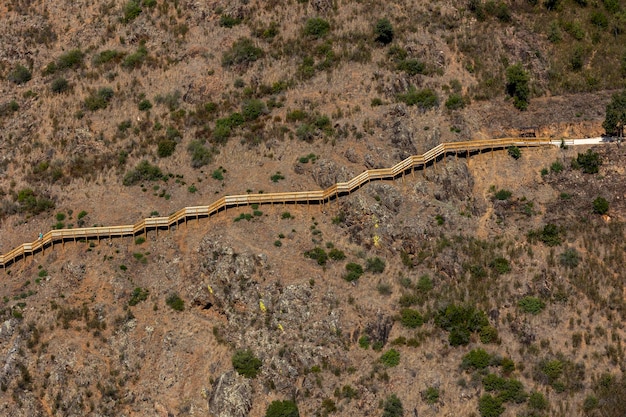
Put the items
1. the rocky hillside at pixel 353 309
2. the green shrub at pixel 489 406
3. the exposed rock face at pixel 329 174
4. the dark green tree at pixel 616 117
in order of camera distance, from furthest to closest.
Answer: the dark green tree at pixel 616 117 < the exposed rock face at pixel 329 174 < the rocky hillside at pixel 353 309 < the green shrub at pixel 489 406

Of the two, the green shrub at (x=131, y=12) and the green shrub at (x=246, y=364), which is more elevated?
the green shrub at (x=131, y=12)

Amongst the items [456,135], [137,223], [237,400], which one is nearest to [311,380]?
[237,400]

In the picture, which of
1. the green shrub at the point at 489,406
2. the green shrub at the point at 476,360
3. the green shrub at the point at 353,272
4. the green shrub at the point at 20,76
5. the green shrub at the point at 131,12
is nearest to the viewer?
the green shrub at the point at 489,406

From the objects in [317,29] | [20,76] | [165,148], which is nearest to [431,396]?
[165,148]

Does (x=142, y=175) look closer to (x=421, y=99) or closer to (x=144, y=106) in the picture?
(x=144, y=106)

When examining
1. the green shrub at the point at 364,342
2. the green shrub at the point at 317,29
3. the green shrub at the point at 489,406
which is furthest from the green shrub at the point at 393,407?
the green shrub at the point at 317,29

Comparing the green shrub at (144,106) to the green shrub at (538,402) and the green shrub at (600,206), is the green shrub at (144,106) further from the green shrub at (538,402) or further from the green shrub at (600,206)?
the green shrub at (538,402)
